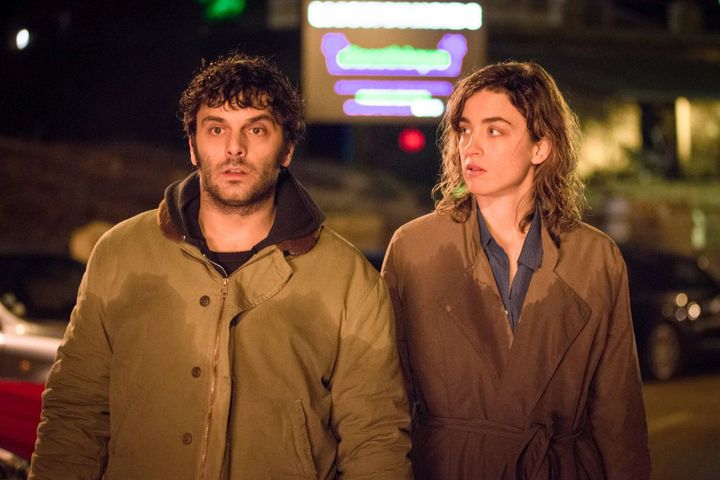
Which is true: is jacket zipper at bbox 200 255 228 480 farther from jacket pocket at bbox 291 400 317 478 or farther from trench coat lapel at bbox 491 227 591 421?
trench coat lapel at bbox 491 227 591 421

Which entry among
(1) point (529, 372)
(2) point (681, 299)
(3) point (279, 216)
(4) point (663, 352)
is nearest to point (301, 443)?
(3) point (279, 216)

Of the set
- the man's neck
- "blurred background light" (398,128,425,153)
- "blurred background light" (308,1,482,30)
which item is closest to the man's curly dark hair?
the man's neck

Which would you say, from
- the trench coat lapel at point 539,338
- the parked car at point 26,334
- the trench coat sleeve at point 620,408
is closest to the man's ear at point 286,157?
the trench coat lapel at point 539,338

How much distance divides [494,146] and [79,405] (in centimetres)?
169

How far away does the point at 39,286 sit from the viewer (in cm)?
798

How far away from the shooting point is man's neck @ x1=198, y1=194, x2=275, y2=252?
349 cm

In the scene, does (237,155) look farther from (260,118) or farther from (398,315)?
(398,315)

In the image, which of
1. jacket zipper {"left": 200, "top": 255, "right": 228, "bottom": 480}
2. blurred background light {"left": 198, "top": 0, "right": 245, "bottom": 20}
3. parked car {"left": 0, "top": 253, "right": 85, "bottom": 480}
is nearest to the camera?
jacket zipper {"left": 200, "top": 255, "right": 228, "bottom": 480}

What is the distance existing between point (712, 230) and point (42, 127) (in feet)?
46.6

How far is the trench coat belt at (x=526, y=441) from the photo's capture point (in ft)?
12.4

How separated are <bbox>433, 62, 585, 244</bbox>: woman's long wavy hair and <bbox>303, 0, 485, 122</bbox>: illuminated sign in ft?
23.7

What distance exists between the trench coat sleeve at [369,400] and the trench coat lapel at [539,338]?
1.88ft

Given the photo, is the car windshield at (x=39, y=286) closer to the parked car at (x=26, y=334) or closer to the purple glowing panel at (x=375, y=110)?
the parked car at (x=26, y=334)

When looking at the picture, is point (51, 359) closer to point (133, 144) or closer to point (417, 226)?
point (417, 226)
